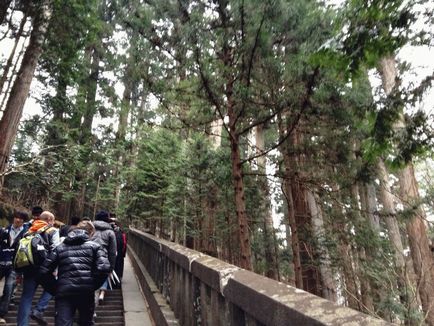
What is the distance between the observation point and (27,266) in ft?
15.0

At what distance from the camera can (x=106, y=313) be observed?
6.35 m

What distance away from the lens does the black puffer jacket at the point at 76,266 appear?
12.2 ft

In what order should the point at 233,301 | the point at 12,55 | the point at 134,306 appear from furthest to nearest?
the point at 12,55
the point at 134,306
the point at 233,301

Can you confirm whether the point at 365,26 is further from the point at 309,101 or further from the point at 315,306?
the point at 315,306

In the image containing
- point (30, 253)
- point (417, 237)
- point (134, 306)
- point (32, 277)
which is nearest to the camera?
point (30, 253)

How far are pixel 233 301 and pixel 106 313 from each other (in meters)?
5.20

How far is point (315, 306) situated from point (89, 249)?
3.11 m

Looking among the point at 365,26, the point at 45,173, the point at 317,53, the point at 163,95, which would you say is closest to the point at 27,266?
the point at 163,95

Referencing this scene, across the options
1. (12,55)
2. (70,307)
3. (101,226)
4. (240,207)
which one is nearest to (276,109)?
(240,207)

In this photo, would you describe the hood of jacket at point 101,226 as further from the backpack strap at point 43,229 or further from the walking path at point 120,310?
the walking path at point 120,310

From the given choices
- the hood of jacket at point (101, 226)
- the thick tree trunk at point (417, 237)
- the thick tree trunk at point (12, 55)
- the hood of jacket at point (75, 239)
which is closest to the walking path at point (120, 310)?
the hood of jacket at point (101, 226)

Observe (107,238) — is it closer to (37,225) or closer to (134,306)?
(37,225)

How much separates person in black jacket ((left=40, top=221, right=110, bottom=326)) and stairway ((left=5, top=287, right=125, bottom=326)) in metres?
1.96

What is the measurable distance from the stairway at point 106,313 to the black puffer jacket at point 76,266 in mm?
2105
